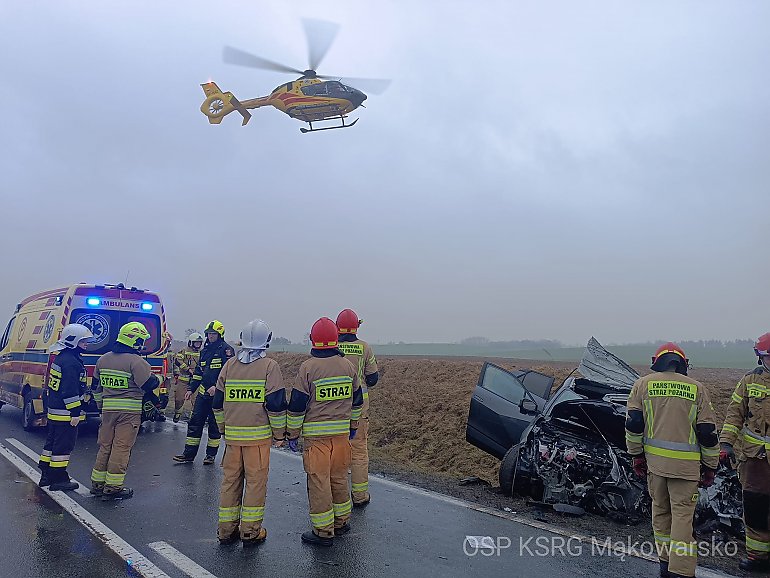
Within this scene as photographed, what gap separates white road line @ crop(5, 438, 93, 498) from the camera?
19.7 feet

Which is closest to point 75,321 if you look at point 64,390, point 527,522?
point 64,390

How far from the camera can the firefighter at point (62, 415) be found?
6035mm

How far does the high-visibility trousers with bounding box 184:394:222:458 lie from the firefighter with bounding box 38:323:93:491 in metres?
1.72

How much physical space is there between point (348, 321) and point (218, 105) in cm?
1604

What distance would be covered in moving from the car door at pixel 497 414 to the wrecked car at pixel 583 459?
1 centimetres

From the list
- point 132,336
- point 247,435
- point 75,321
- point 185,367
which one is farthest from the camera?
point 185,367

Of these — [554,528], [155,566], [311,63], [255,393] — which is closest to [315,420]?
[255,393]

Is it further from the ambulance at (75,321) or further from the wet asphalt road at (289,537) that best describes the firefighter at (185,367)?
the wet asphalt road at (289,537)

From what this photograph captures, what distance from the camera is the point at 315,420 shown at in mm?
4684

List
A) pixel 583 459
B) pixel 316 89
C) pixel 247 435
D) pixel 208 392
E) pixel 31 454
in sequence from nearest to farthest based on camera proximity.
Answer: pixel 247 435, pixel 583 459, pixel 208 392, pixel 31 454, pixel 316 89

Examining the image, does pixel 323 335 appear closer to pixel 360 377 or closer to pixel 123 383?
pixel 360 377

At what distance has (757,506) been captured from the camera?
14.8 feet

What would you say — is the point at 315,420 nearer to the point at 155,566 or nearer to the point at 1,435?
the point at 155,566

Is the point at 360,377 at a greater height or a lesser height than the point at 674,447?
greater
